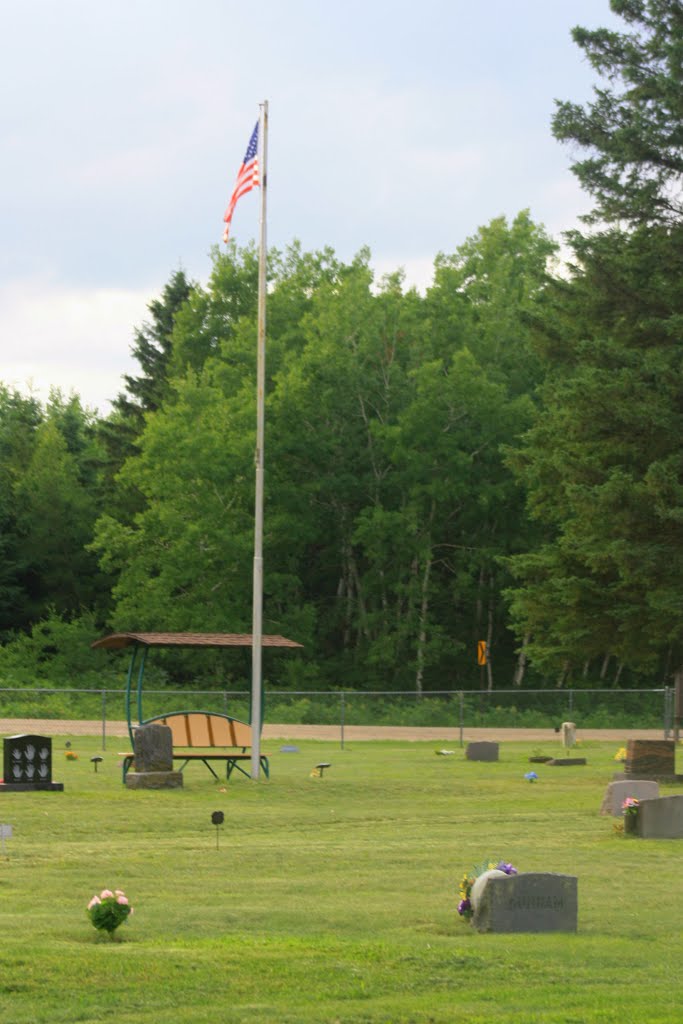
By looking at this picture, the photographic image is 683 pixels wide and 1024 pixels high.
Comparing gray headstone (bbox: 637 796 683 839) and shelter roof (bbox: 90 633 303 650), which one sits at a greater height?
shelter roof (bbox: 90 633 303 650)

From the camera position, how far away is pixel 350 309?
67562 millimetres

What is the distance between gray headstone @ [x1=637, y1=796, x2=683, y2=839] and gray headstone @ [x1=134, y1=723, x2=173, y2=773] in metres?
9.29

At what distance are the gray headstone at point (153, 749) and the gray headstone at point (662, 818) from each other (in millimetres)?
9288

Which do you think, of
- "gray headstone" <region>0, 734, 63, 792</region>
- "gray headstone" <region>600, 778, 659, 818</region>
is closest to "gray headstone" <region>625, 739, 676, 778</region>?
"gray headstone" <region>600, 778, 659, 818</region>

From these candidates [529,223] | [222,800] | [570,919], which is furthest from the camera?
[529,223]

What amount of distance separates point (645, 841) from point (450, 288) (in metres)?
56.3

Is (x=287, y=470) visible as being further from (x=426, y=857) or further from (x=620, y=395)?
(x=426, y=857)

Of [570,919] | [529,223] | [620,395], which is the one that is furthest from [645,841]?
[529,223]

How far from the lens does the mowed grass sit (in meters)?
9.31

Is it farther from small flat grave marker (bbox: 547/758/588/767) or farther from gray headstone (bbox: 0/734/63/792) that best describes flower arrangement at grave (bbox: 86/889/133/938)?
small flat grave marker (bbox: 547/758/588/767)

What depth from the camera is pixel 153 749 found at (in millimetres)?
25391

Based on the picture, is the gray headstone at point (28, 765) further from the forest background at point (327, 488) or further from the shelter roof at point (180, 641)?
the forest background at point (327, 488)

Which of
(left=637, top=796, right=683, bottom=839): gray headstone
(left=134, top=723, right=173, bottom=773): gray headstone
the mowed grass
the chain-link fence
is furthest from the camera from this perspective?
the chain-link fence

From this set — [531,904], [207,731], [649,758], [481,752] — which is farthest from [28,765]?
[531,904]
